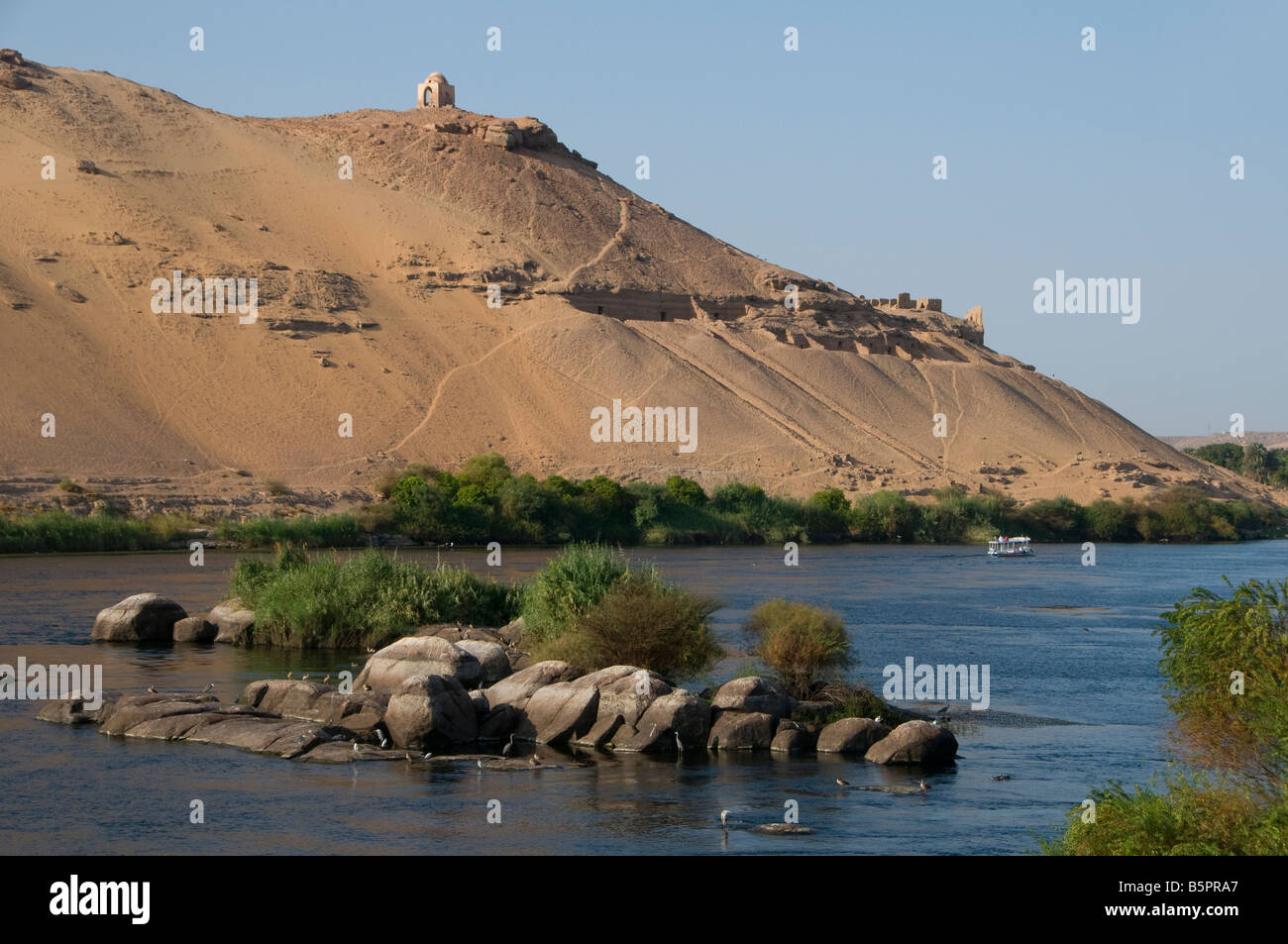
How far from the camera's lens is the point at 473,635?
24344mm

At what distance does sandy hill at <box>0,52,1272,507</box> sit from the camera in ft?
224

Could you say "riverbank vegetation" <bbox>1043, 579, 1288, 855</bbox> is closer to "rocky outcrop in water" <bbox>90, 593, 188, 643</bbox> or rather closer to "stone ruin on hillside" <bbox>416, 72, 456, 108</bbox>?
"rocky outcrop in water" <bbox>90, 593, 188, 643</bbox>

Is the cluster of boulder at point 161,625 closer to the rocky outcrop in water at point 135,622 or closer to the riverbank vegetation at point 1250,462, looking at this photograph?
the rocky outcrop in water at point 135,622

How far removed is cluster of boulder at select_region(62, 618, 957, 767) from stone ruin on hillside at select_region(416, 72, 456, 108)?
317 ft

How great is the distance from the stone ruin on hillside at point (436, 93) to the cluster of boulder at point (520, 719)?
9656 cm

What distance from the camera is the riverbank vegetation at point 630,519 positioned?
50875mm

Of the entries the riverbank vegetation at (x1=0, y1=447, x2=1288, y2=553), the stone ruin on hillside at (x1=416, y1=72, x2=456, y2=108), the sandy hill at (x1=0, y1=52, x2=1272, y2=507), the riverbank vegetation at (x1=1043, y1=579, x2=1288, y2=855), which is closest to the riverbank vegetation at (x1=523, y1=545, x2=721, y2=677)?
the riverbank vegetation at (x1=1043, y1=579, x2=1288, y2=855)

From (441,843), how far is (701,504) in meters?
50.2

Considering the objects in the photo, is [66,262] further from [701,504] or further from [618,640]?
[618,640]

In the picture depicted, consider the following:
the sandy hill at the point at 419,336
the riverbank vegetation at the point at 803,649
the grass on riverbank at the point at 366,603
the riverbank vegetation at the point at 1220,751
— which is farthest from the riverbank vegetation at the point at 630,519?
the riverbank vegetation at the point at 1220,751

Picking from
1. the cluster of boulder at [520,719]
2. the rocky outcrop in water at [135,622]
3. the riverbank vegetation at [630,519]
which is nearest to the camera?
the cluster of boulder at [520,719]

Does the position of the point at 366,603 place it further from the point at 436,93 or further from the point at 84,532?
the point at 436,93

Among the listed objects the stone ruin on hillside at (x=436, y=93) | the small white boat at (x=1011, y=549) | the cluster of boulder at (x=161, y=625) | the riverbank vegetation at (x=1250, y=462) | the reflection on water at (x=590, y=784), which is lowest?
the reflection on water at (x=590, y=784)

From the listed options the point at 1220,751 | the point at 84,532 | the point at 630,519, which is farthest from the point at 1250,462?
the point at 1220,751
